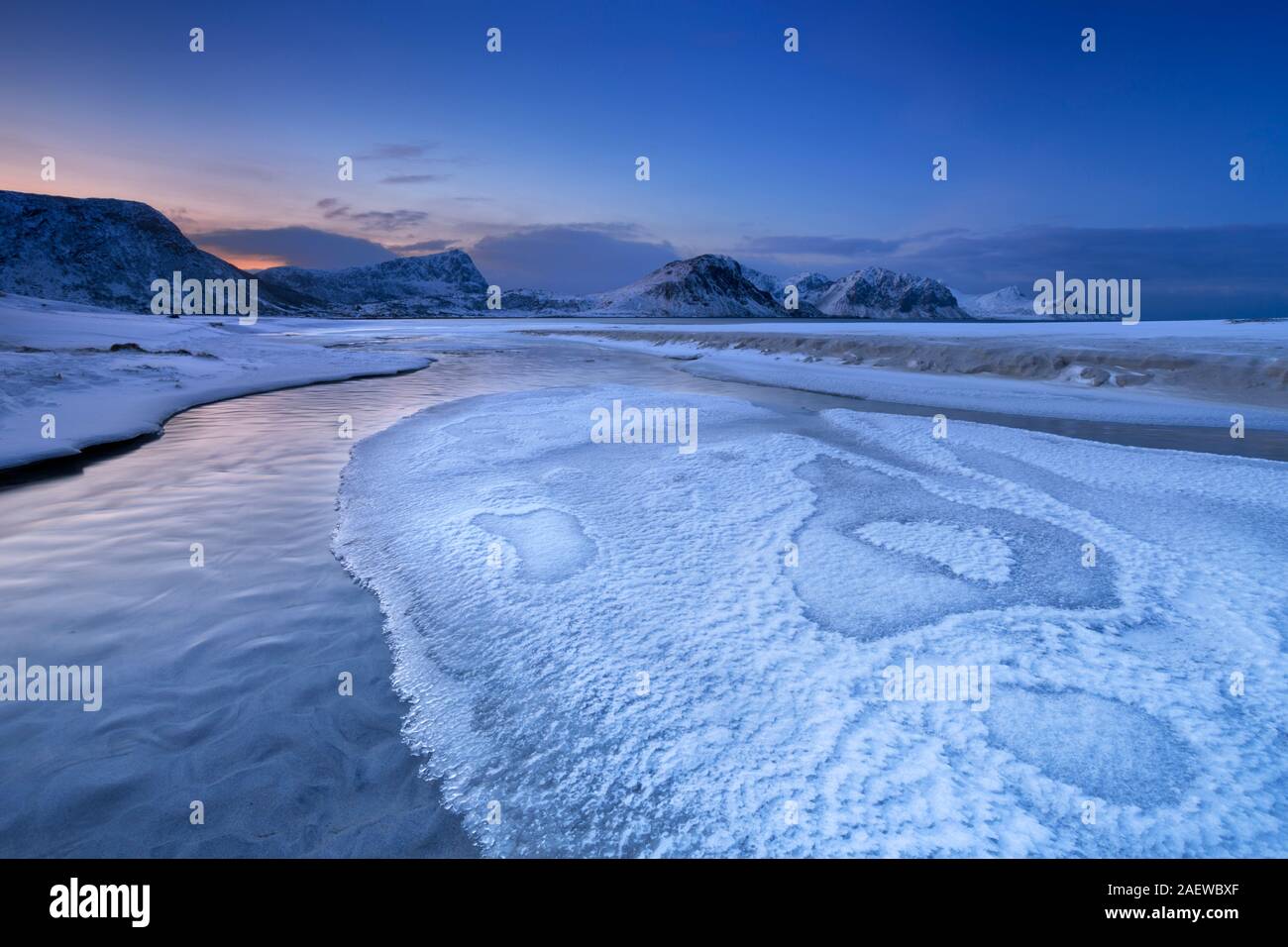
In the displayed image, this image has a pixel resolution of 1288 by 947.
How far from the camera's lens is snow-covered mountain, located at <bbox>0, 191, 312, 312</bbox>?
154500 millimetres

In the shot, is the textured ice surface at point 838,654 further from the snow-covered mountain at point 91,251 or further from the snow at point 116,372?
the snow-covered mountain at point 91,251

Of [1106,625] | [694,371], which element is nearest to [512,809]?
[1106,625]

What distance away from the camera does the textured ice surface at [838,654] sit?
2818 millimetres

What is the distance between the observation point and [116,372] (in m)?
16.9

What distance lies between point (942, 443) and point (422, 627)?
8.92m

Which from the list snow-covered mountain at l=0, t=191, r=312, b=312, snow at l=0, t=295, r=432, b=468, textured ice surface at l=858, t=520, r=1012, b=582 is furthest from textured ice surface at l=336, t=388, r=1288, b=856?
snow-covered mountain at l=0, t=191, r=312, b=312

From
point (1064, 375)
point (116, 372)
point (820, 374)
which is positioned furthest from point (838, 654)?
point (116, 372)

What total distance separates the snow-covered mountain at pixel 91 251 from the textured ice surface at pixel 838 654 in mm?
191946

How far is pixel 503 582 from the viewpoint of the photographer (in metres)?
5.29

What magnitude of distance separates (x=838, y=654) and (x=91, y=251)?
23594cm

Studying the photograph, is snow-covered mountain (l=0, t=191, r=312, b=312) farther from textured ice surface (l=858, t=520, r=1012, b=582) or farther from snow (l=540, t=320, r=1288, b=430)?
textured ice surface (l=858, t=520, r=1012, b=582)

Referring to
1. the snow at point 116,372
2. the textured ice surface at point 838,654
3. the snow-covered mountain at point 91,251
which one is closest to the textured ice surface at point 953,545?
the textured ice surface at point 838,654

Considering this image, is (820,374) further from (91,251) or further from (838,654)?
(91,251)

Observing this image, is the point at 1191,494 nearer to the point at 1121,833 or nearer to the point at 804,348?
the point at 1121,833
